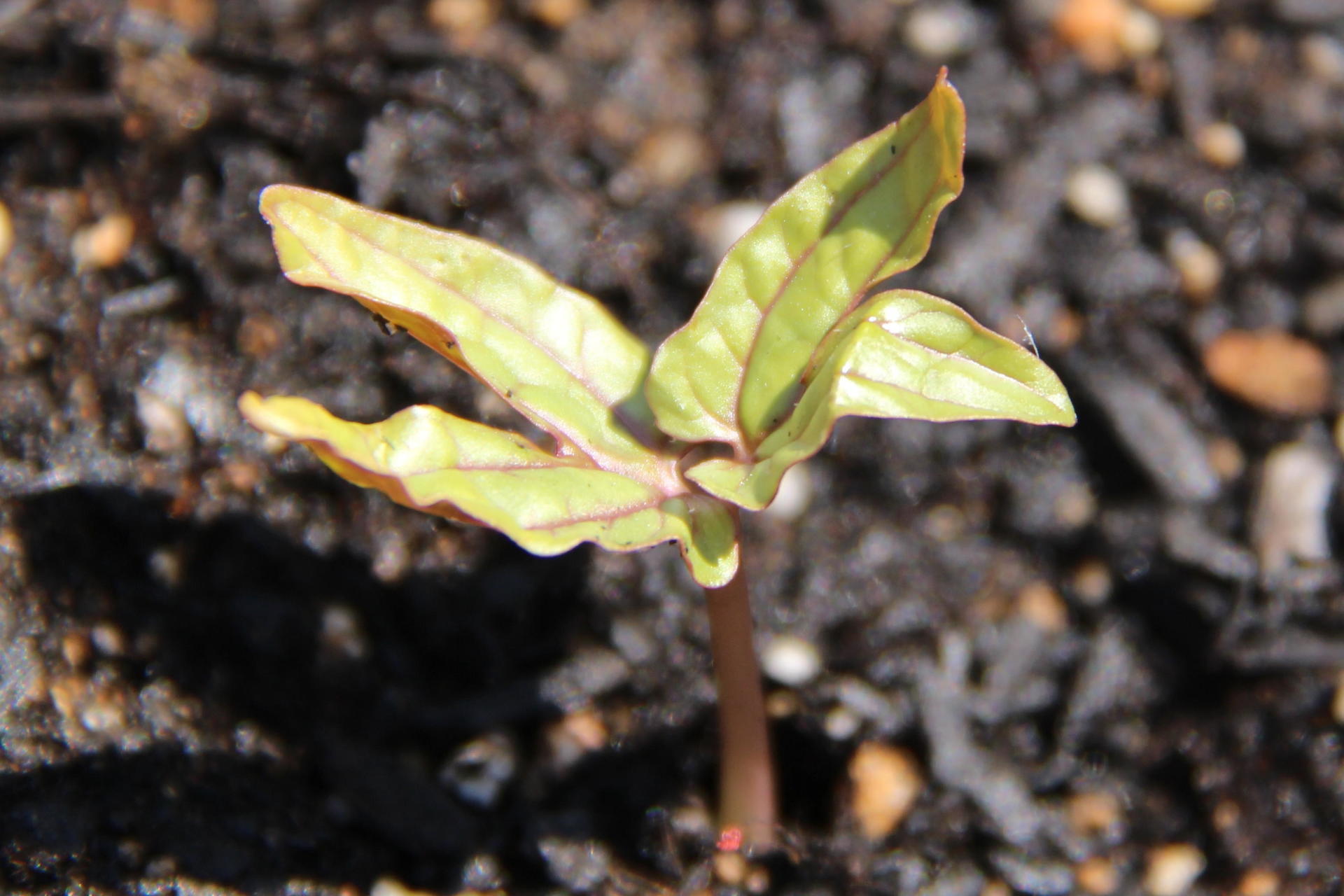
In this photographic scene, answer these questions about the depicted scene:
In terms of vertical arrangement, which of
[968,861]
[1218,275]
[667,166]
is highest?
[1218,275]

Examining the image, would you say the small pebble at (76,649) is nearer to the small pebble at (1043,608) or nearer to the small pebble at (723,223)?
the small pebble at (723,223)

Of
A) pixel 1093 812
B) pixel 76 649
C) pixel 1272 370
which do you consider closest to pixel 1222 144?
pixel 1272 370

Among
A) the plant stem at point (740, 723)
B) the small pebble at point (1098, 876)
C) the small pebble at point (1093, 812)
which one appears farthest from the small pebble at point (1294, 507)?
the plant stem at point (740, 723)

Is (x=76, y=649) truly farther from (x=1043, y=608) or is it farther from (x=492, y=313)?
(x=1043, y=608)

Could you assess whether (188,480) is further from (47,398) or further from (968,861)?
(968,861)

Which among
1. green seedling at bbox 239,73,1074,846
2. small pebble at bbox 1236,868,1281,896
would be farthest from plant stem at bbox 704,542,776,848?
small pebble at bbox 1236,868,1281,896

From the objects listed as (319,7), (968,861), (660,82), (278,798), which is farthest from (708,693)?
(319,7)
